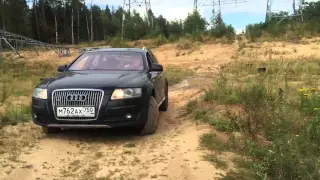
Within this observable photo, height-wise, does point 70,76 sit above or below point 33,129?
above

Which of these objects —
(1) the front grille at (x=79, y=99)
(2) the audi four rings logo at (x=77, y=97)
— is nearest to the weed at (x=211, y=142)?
(1) the front grille at (x=79, y=99)

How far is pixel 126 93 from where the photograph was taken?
6352 mm

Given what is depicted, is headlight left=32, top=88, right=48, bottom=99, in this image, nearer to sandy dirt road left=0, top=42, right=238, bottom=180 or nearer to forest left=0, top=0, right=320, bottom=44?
sandy dirt road left=0, top=42, right=238, bottom=180

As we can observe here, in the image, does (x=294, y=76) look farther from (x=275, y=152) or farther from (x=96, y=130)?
(x=275, y=152)

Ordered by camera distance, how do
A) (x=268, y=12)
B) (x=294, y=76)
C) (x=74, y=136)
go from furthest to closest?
1. (x=268, y=12)
2. (x=294, y=76)
3. (x=74, y=136)

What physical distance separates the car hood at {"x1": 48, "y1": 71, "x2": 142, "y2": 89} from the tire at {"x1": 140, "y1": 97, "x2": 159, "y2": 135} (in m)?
0.52

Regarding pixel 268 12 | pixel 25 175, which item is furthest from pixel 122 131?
pixel 268 12

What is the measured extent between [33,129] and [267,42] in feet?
67.1

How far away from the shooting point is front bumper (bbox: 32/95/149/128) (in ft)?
20.4

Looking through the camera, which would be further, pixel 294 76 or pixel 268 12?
pixel 268 12

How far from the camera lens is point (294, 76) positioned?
41.5 feet

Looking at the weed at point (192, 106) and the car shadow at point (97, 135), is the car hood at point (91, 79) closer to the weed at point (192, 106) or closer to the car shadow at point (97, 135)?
the car shadow at point (97, 135)

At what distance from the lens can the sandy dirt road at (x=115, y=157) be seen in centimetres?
494

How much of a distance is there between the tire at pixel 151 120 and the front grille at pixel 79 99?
81 centimetres
